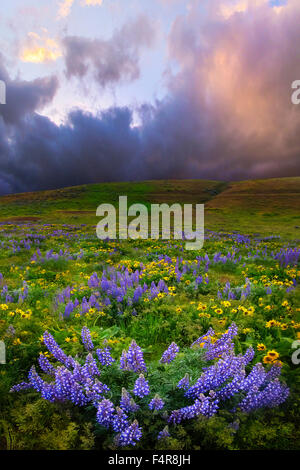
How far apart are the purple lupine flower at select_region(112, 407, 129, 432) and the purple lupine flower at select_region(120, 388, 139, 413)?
0.27 ft

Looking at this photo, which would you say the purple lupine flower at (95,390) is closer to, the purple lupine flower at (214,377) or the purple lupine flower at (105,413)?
the purple lupine flower at (105,413)

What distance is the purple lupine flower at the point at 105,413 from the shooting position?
8.66ft

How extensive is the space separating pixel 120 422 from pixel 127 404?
0.17m

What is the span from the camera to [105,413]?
2.65 m

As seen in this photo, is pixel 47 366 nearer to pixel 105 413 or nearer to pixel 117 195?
pixel 105 413

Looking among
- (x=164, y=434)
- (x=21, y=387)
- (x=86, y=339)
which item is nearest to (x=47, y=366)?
(x=21, y=387)

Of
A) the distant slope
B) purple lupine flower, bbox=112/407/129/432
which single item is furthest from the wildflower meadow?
the distant slope

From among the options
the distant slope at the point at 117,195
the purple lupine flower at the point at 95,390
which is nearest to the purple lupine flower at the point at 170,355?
the purple lupine flower at the point at 95,390

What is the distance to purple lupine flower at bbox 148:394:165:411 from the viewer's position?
2719mm

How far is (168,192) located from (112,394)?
434ft

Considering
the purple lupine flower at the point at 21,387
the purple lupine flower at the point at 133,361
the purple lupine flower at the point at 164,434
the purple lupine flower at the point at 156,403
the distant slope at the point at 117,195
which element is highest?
the distant slope at the point at 117,195

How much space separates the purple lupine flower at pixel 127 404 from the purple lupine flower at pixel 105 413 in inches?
4.6

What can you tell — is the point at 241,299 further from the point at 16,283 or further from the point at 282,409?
the point at 16,283

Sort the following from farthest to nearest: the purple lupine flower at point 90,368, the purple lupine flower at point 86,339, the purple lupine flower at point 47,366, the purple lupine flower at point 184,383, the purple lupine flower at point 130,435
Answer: the purple lupine flower at point 86,339
the purple lupine flower at point 47,366
the purple lupine flower at point 90,368
the purple lupine flower at point 184,383
the purple lupine flower at point 130,435
